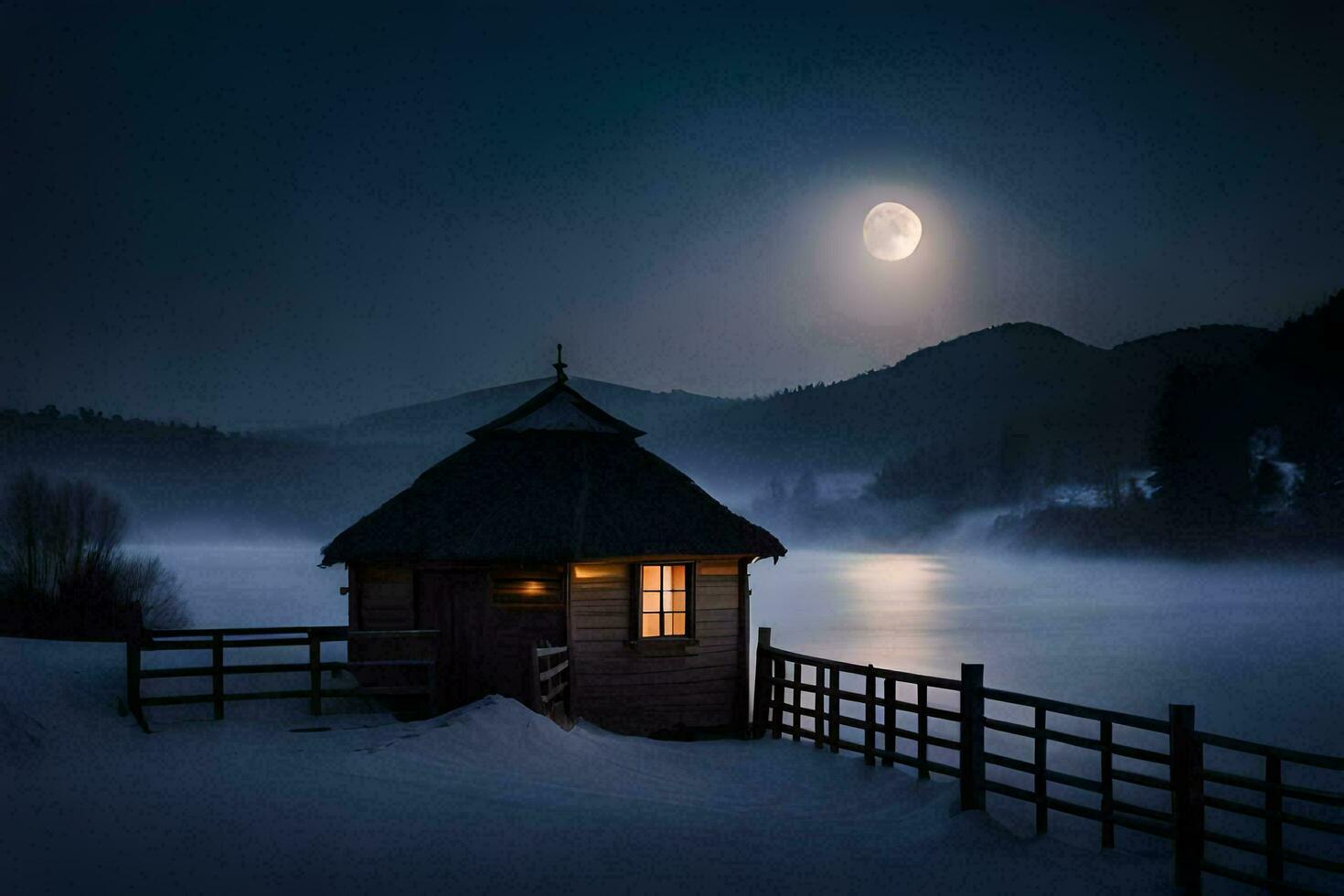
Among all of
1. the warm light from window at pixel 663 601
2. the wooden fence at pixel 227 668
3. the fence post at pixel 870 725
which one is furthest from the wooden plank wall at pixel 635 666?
→ the fence post at pixel 870 725

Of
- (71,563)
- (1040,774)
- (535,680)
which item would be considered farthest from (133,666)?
(71,563)

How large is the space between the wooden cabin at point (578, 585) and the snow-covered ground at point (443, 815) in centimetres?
239

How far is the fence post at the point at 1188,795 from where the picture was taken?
35.8 ft

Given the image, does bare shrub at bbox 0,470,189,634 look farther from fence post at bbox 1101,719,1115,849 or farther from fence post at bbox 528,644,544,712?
fence post at bbox 1101,719,1115,849

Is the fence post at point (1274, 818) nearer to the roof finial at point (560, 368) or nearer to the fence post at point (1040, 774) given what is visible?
the fence post at point (1040, 774)

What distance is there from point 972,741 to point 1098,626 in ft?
314

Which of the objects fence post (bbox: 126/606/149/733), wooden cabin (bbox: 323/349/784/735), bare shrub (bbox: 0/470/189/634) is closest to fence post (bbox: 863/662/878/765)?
wooden cabin (bbox: 323/349/784/735)

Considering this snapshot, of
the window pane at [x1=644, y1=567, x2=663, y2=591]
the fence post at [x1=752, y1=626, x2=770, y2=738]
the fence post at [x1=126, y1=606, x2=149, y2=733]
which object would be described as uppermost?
the window pane at [x1=644, y1=567, x2=663, y2=591]

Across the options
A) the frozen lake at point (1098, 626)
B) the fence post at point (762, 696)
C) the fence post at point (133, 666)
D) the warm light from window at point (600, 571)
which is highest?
the warm light from window at point (600, 571)

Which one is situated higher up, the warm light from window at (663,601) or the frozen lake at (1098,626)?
the warm light from window at (663,601)

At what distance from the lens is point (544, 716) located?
16.2 meters

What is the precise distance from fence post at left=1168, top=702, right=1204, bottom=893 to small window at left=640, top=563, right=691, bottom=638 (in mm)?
10155

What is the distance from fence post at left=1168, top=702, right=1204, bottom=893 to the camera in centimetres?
1091

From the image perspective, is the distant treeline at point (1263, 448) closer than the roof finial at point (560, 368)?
No
